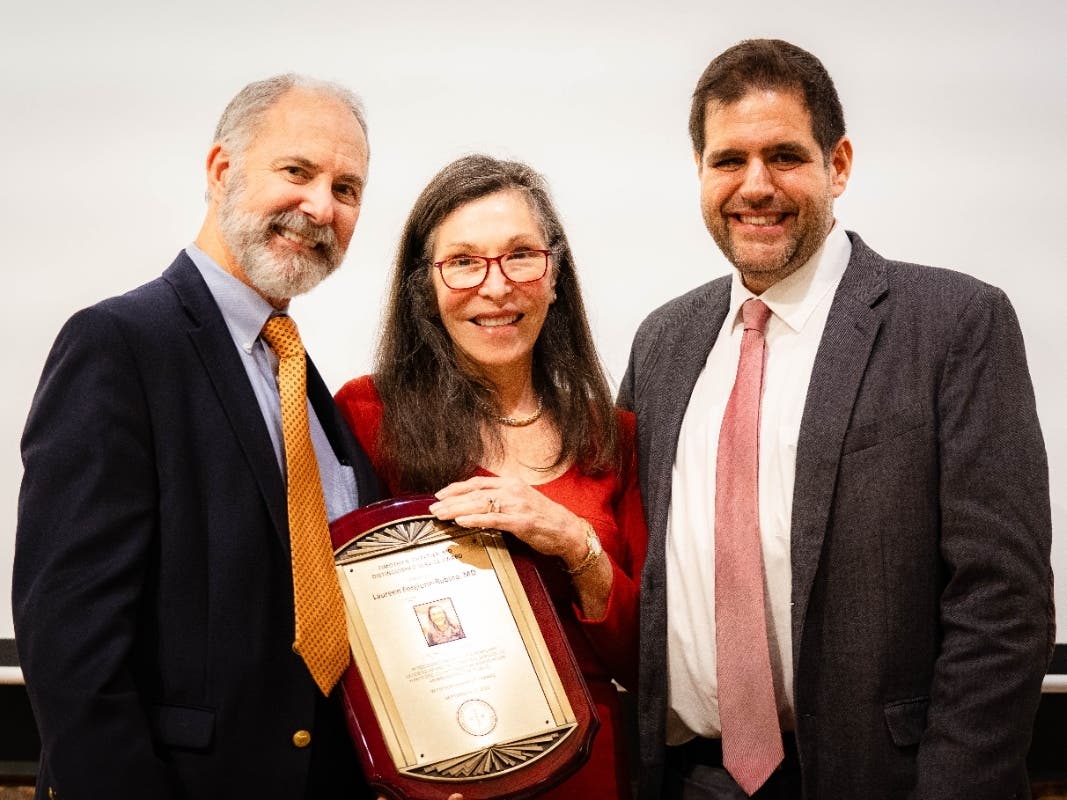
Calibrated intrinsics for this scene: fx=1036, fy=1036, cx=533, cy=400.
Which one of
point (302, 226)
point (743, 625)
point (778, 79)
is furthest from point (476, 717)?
point (778, 79)

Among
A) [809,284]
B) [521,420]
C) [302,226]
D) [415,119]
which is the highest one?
[415,119]

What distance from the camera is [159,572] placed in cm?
152

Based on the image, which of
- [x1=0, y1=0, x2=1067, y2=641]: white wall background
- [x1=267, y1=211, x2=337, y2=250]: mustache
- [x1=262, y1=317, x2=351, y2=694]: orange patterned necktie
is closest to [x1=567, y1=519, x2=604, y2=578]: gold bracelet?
[x1=262, y1=317, x2=351, y2=694]: orange patterned necktie

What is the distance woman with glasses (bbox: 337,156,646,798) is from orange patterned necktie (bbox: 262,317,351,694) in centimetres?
37

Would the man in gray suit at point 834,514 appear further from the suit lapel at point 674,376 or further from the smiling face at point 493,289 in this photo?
the smiling face at point 493,289

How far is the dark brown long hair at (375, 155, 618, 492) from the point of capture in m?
2.04

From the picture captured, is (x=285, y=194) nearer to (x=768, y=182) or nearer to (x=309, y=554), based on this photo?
(x=309, y=554)

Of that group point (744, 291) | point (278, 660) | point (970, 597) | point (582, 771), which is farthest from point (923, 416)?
point (278, 660)

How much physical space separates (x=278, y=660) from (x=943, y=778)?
3.59 ft

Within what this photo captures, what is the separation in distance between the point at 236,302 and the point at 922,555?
4.04 feet

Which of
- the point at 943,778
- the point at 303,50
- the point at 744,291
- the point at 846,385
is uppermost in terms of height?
the point at 303,50

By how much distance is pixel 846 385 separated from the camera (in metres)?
1.80

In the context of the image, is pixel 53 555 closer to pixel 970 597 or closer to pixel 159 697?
pixel 159 697

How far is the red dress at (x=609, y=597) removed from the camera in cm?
195
